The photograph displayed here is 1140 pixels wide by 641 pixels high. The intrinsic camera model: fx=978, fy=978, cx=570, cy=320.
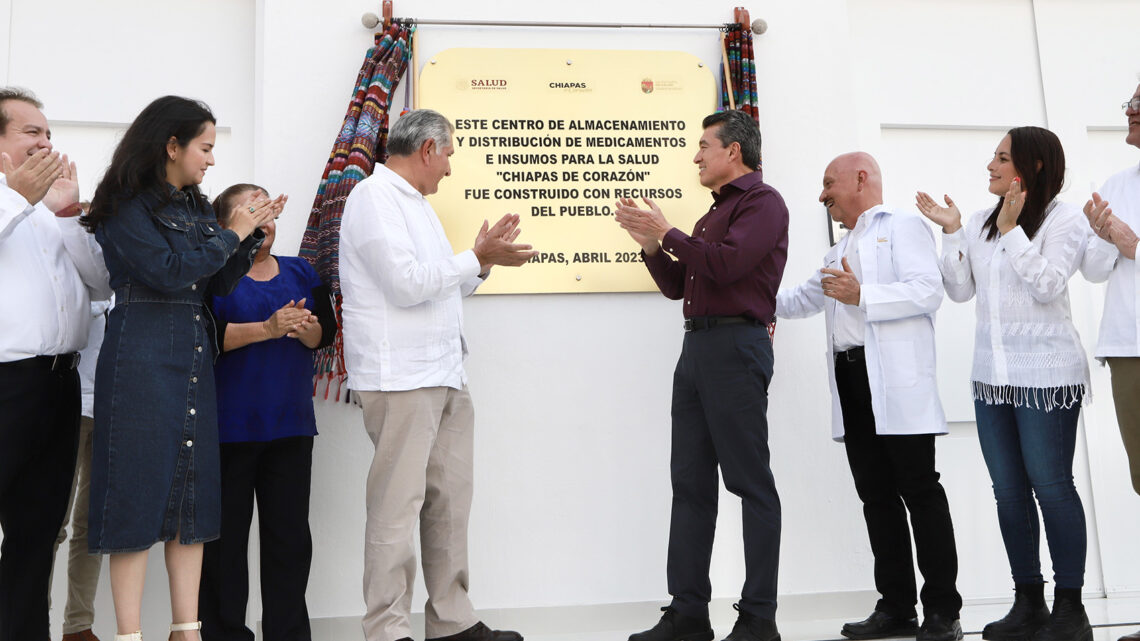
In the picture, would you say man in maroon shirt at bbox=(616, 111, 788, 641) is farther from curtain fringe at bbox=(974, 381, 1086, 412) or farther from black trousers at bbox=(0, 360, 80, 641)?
black trousers at bbox=(0, 360, 80, 641)

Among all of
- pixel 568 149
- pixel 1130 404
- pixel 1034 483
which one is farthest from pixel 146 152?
pixel 1130 404

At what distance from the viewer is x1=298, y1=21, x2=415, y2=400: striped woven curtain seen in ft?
10.7

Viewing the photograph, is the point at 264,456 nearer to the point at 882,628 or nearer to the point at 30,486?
the point at 30,486

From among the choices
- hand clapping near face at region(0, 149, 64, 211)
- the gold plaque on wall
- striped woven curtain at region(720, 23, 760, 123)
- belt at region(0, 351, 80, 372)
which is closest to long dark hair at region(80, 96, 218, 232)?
hand clapping near face at region(0, 149, 64, 211)

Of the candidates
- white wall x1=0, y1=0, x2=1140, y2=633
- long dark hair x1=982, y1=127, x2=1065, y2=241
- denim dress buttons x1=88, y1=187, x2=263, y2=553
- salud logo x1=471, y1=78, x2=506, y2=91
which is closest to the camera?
denim dress buttons x1=88, y1=187, x2=263, y2=553

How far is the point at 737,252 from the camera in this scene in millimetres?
2760

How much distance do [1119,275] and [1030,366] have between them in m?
0.35

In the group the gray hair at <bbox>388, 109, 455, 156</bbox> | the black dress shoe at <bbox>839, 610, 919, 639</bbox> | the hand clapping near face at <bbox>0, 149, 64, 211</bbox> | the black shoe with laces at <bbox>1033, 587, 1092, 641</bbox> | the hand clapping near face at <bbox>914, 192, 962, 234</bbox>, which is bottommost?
the black dress shoe at <bbox>839, 610, 919, 639</bbox>

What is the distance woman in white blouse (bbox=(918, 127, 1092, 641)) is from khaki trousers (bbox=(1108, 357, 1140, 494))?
4.0 inches

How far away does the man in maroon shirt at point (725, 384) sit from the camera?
277cm

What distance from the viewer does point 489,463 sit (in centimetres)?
342

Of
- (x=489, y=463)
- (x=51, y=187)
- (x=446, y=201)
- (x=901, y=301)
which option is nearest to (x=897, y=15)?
(x=901, y=301)

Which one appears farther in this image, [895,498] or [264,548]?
→ [895,498]

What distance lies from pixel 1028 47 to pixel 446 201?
2.49m
